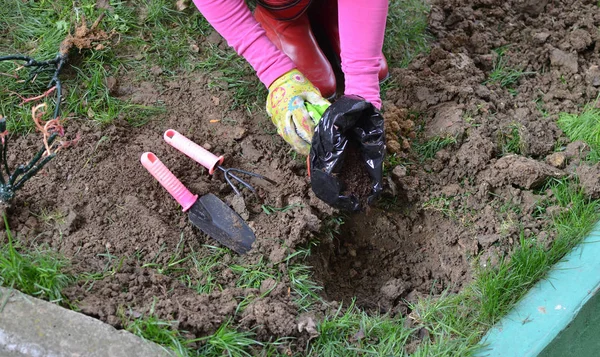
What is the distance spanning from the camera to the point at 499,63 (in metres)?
2.95

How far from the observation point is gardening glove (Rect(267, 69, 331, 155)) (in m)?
2.38

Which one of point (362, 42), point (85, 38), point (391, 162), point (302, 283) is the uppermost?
point (85, 38)

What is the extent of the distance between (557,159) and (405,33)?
977 millimetres

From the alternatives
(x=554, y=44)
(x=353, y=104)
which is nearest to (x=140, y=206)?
(x=353, y=104)

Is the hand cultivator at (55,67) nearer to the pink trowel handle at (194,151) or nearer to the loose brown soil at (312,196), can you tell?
the loose brown soil at (312,196)

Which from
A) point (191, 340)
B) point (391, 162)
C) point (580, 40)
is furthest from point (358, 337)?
→ point (580, 40)

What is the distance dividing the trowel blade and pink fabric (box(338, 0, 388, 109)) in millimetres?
678

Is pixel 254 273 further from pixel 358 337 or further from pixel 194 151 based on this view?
pixel 194 151

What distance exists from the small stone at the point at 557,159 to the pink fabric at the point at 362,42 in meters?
0.73

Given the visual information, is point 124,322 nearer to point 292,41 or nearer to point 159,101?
point 159,101

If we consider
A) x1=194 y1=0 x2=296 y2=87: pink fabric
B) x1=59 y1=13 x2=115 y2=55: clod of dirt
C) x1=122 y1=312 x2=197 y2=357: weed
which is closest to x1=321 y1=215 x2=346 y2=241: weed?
x1=194 y1=0 x2=296 y2=87: pink fabric

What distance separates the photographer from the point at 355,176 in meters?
2.28

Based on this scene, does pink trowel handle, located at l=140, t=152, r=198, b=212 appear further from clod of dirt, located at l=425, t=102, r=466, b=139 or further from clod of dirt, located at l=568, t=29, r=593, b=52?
clod of dirt, located at l=568, t=29, r=593, b=52

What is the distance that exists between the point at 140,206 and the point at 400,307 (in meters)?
1.03
